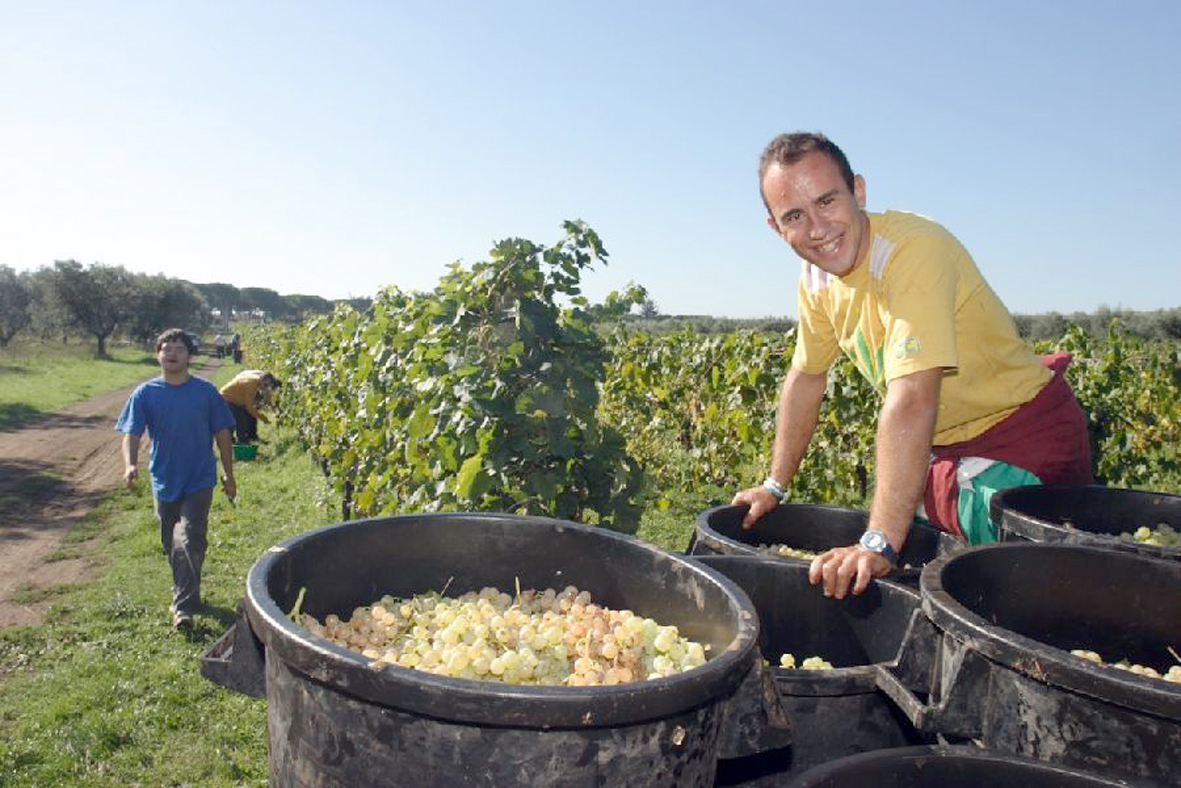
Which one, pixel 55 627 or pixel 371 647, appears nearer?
pixel 371 647

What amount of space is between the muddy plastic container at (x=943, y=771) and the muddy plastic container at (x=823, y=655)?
314 mm

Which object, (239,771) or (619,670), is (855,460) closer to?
(239,771)

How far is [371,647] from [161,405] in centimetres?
557

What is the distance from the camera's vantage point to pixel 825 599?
8.81ft

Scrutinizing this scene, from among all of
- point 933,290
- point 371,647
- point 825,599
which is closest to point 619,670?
point 371,647

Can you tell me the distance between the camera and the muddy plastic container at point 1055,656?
4.80 feet

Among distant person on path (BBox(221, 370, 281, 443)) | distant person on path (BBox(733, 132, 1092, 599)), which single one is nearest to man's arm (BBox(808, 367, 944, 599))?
distant person on path (BBox(733, 132, 1092, 599))

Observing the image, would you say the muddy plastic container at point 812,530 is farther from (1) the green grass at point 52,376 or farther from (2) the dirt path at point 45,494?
(1) the green grass at point 52,376

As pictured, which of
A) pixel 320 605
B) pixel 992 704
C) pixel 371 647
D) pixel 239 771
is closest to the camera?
pixel 992 704

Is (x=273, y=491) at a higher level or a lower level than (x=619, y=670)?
lower

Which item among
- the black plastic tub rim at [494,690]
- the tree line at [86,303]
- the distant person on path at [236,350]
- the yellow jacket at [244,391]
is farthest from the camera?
the tree line at [86,303]

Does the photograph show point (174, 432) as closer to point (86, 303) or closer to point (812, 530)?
point (812, 530)

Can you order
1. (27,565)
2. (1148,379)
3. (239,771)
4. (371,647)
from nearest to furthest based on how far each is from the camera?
(371,647)
(239,771)
(27,565)
(1148,379)

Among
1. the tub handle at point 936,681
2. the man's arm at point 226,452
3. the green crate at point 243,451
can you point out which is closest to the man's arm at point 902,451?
the tub handle at point 936,681
